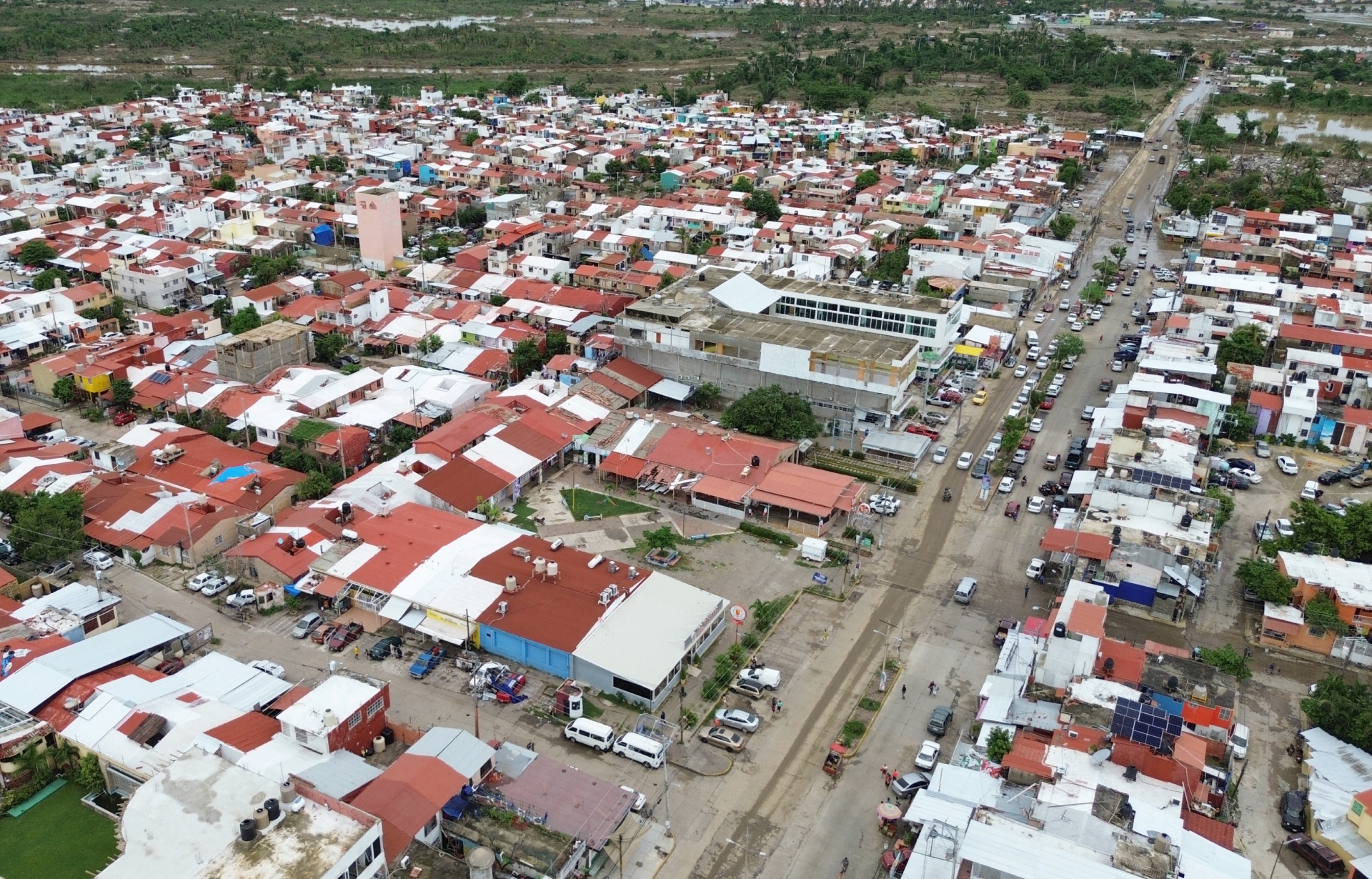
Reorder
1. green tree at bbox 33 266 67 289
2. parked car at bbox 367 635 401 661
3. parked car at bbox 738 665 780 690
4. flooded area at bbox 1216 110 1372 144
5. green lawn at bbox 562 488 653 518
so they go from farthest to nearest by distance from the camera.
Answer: flooded area at bbox 1216 110 1372 144, green tree at bbox 33 266 67 289, green lawn at bbox 562 488 653 518, parked car at bbox 367 635 401 661, parked car at bbox 738 665 780 690

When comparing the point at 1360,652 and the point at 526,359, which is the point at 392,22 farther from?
the point at 1360,652

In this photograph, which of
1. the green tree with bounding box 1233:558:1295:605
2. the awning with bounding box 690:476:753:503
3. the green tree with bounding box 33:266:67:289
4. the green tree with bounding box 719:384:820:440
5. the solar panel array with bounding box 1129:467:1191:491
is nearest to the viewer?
the green tree with bounding box 1233:558:1295:605

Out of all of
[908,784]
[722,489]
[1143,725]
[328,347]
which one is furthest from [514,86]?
[1143,725]

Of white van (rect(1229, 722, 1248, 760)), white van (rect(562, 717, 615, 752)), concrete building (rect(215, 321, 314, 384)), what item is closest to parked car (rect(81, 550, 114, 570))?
concrete building (rect(215, 321, 314, 384))

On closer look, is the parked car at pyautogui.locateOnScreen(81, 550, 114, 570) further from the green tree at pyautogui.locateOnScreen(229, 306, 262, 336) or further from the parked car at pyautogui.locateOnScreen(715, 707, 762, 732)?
the parked car at pyautogui.locateOnScreen(715, 707, 762, 732)

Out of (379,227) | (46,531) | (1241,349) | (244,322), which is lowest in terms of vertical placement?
(46,531)

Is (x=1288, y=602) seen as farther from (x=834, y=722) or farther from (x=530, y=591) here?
(x=530, y=591)

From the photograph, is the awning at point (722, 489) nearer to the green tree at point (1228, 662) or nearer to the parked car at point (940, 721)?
the parked car at point (940, 721)
